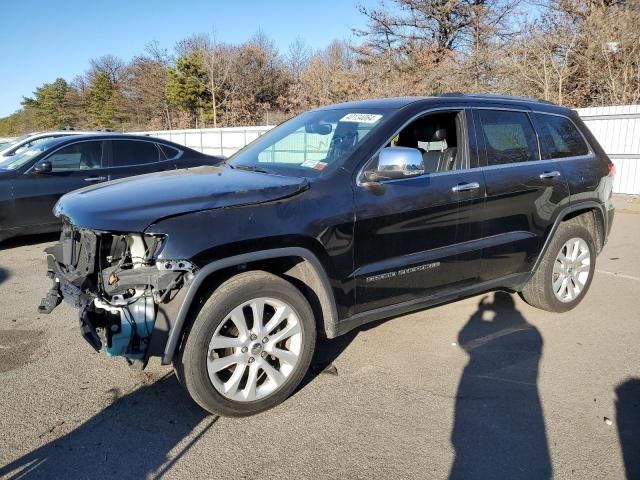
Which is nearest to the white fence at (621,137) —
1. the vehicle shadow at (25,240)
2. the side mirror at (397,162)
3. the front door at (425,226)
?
the front door at (425,226)

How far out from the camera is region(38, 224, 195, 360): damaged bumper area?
2705 mm

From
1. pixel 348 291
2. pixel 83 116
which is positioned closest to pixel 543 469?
pixel 348 291

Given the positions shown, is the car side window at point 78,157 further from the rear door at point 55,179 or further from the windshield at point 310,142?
the windshield at point 310,142

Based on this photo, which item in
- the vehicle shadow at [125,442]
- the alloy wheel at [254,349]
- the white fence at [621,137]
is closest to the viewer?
the vehicle shadow at [125,442]

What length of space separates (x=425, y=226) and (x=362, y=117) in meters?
0.93

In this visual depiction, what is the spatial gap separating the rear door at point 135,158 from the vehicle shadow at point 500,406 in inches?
207

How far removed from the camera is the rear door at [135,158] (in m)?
7.49

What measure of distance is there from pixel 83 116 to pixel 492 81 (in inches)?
1834

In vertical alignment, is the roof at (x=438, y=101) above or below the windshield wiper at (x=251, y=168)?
above

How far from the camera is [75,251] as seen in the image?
322cm

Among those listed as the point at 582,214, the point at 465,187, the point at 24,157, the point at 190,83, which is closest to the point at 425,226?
the point at 465,187

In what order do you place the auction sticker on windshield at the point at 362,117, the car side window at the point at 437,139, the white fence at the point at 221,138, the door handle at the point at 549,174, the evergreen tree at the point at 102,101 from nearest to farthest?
the auction sticker on windshield at the point at 362,117
the car side window at the point at 437,139
the door handle at the point at 549,174
the white fence at the point at 221,138
the evergreen tree at the point at 102,101

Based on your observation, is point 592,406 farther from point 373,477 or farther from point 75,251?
point 75,251

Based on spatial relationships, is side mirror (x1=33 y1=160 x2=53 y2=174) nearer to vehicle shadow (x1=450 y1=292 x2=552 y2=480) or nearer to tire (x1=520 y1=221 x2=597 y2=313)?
vehicle shadow (x1=450 y1=292 x2=552 y2=480)
